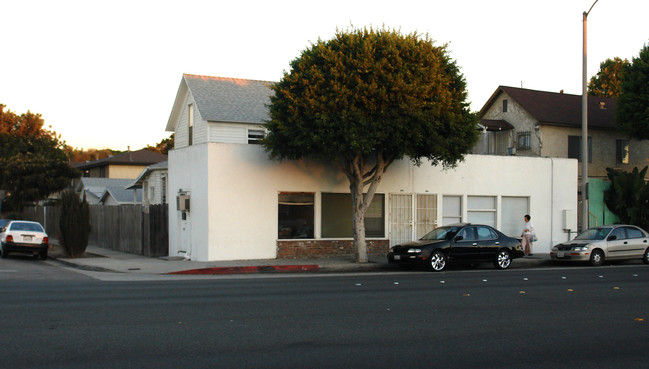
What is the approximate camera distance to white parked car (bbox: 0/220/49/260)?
82.7 ft

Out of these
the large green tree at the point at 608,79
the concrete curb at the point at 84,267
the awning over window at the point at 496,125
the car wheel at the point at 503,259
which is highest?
the large green tree at the point at 608,79

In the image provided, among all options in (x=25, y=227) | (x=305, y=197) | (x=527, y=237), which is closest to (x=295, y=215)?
(x=305, y=197)

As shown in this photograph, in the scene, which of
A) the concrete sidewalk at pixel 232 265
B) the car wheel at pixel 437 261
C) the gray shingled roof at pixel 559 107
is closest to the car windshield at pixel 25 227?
the concrete sidewalk at pixel 232 265

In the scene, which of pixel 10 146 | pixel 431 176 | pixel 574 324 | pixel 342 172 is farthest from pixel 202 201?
pixel 10 146

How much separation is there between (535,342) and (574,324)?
1.81m

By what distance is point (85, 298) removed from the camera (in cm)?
1303

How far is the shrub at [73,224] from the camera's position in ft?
83.4

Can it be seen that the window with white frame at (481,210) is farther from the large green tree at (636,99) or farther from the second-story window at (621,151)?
the second-story window at (621,151)

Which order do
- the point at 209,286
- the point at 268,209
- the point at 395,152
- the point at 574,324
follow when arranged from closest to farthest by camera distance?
the point at 574,324, the point at 209,286, the point at 395,152, the point at 268,209

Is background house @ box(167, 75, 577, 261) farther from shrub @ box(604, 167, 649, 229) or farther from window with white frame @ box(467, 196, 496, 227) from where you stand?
shrub @ box(604, 167, 649, 229)

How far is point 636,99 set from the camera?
34.9m

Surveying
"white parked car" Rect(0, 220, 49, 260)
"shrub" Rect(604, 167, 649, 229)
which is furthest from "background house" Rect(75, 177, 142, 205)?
"shrub" Rect(604, 167, 649, 229)

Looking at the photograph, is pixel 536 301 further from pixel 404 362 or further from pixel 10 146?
pixel 10 146

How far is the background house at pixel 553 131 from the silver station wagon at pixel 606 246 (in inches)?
498
